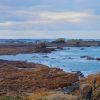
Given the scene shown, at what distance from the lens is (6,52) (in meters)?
86.8

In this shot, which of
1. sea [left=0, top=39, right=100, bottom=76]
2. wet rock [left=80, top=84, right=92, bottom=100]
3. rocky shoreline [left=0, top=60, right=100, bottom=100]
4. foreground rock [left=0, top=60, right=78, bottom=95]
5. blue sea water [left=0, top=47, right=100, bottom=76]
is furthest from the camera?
blue sea water [left=0, top=47, right=100, bottom=76]

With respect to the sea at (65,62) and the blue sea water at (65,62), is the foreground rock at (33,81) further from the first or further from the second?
the blue sea water at (65,62)

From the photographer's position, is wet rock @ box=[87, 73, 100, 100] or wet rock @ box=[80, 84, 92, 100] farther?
wet rock @ box=[87, 73, 100, 100]

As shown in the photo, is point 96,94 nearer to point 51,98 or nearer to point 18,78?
point 51,98

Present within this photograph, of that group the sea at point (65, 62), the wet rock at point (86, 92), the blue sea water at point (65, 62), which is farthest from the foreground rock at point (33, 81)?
the wet rock at point (86, 92)

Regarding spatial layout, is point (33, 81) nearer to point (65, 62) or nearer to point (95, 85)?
point (95, 85)

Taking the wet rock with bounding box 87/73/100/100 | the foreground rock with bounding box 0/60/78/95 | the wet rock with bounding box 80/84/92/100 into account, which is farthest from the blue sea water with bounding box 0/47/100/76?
the wet rock with bounding box 80/84/92/100

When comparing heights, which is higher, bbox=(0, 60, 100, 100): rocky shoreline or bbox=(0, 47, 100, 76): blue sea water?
bbox=(0, 60, 100, 100): rocky shoreline

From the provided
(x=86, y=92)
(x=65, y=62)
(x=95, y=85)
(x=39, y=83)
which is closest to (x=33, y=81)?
(x=39, y=83)

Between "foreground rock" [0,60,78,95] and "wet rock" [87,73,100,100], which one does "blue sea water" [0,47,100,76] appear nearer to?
"foreground rock" [0,60,78,95]

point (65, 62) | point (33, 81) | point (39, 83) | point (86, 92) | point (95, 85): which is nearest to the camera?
point (86, 92)

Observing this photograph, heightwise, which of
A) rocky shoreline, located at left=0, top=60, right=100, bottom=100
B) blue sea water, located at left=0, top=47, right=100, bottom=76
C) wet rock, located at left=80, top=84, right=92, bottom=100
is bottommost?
blue sea water, located at left=0, top=47, right=100, bottom=76

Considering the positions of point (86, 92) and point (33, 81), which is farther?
point (33, 81)

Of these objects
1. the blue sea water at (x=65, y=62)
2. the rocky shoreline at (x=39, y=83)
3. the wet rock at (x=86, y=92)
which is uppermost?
the wet rock at (x=86, y=92)
